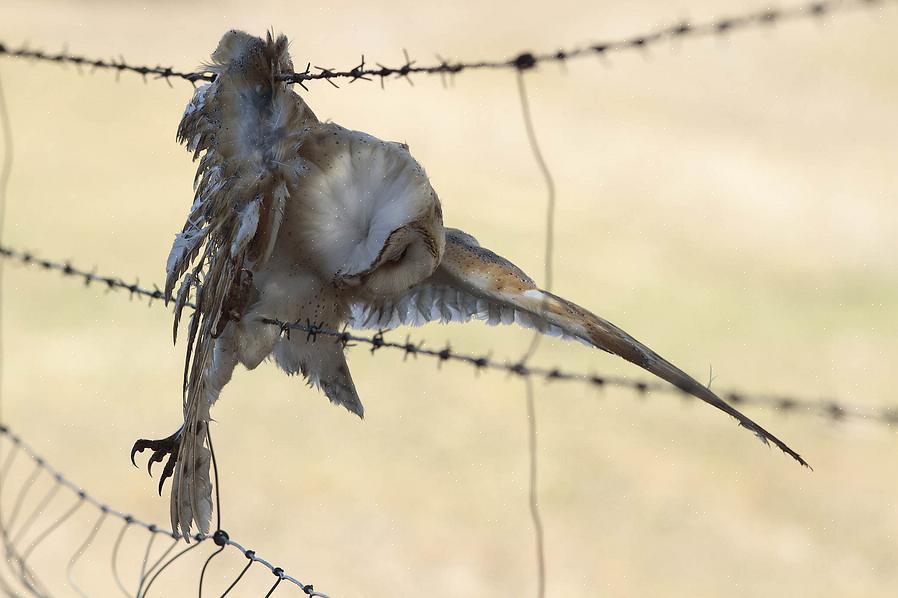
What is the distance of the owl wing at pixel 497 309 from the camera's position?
168cm

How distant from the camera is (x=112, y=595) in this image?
5.34 m

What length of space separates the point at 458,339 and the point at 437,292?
215 inches

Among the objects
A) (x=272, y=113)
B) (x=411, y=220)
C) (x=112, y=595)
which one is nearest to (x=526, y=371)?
(x=411, y=220)

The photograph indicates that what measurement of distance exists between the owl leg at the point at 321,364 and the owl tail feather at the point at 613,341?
0.58 m

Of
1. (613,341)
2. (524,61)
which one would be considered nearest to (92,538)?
(613,341)

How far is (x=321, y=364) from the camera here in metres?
2.21

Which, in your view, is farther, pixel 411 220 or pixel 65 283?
pixel 65 283

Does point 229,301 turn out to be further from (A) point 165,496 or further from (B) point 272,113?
(A) point 165,496

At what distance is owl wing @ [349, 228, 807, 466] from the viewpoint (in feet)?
5.51

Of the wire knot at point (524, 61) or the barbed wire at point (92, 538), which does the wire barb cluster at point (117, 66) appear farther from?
the barbed wire at point (92, 538)

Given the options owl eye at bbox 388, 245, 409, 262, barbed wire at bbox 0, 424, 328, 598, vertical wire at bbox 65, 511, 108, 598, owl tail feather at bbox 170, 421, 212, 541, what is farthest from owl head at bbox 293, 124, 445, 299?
vertical wire at bbox 65, 511, 108, 598

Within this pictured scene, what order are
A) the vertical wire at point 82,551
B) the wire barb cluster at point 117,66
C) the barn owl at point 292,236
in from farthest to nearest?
the vertical wire at point 82,551
the wire barb cluster at point 117,66
the barn owl at point 292,236

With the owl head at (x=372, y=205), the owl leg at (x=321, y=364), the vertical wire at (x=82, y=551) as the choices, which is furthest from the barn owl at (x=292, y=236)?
the vertical wire at (x=82, y=551)

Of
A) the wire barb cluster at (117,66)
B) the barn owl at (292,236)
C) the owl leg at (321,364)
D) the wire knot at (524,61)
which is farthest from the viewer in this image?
the owl leg at (321,364)
